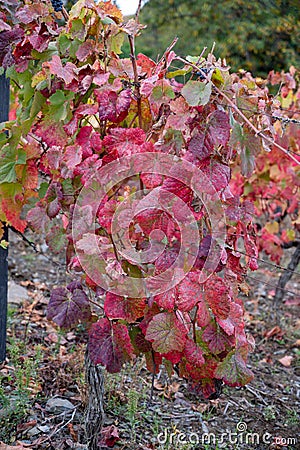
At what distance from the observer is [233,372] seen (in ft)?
4.37

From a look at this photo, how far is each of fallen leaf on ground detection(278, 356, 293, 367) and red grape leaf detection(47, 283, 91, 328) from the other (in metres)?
1.56

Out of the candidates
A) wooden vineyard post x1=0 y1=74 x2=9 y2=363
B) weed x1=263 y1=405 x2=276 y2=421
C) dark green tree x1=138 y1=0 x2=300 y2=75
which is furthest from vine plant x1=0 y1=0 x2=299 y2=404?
dark green tree x1=138 y1=0 x2=300 y2=75

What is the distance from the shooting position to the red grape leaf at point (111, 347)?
4.31 feet

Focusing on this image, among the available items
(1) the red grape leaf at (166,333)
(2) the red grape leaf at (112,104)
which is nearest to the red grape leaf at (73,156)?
(2) the red grape leaf at (112,104)

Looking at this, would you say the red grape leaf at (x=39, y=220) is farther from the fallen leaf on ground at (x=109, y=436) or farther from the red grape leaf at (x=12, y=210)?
the fallen leaf on ground at (x=109, y=436)

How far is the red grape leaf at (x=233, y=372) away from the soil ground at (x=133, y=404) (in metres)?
0.24

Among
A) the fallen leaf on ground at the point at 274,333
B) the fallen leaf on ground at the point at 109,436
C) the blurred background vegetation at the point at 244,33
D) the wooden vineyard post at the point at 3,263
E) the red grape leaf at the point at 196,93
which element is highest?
the blurred background vegetation at the point at 244,33

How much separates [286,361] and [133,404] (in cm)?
115

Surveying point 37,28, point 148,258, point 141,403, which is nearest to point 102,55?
point 37,28

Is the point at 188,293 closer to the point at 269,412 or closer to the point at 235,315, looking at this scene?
the point at 235,315

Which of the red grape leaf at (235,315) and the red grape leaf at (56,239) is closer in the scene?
the red grape leaf at (235,315)

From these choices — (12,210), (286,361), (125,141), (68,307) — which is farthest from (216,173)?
(286,361)

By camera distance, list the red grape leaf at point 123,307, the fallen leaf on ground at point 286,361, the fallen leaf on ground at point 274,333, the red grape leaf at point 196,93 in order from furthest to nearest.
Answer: the fallen leaf on ground at point 274,333, the fallen leaf on ground at point 286,361, the red grape leaf at point 123,307, the red grape leaf at point 196,93

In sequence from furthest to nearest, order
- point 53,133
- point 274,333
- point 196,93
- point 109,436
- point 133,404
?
point 274,333
point 133,404
point 109,436
point 53,133
point 196,93
